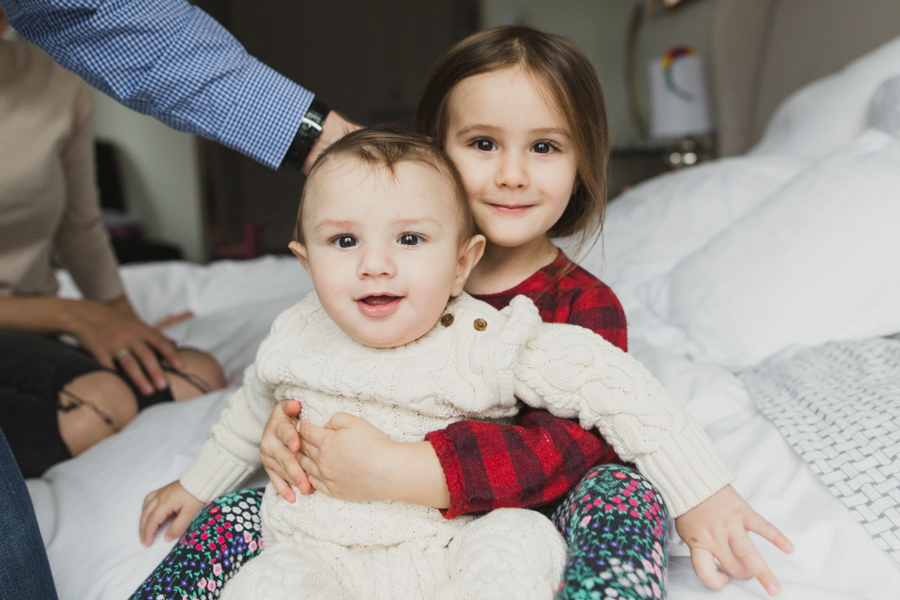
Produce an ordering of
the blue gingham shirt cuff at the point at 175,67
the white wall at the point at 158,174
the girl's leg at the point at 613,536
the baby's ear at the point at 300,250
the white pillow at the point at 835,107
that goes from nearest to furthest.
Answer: the girl's leg at the point at 613,536
the baby's ear at the point at 300,250
the blue gingham shirt cuff at the point at 175,67
the white pillow at the point at 835,107
the white wall at the point at 158,174

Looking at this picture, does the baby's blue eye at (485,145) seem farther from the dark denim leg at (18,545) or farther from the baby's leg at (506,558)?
the dark denim leg at (18,545)

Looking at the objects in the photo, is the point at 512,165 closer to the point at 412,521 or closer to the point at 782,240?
the point at 412,521

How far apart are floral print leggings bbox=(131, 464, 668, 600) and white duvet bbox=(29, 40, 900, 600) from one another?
0.10m

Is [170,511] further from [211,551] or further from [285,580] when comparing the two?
[285,580]

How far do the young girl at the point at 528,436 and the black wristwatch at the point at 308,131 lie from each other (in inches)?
6.1

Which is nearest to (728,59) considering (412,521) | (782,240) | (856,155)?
(856,155)

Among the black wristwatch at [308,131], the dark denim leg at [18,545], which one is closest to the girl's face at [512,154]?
the black wristwatch at [308,131]

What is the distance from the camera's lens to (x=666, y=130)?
2590mm

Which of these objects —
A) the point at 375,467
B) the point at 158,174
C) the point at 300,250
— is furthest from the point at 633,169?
the point at 158,174

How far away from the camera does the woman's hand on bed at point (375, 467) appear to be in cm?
65

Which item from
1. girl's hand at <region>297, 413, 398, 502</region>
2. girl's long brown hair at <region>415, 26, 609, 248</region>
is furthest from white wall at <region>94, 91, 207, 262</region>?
girl's hand at <region>297, 413, 398, 502</region>

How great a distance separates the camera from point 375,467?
647 millimetres

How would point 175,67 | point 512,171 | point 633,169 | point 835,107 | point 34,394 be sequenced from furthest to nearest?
1. point 633,169
2. point 835,107
3. point 34,394
4. point 175,67
5. point 512,171

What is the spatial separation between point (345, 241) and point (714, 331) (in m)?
0.79
